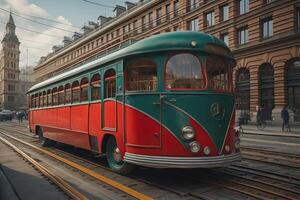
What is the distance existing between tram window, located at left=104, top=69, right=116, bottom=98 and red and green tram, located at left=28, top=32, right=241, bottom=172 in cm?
2

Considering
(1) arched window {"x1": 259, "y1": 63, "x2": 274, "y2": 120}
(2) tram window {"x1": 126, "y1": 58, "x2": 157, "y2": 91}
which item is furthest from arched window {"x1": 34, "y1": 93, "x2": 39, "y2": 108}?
(1) arched window {"x1": 259, "y1": 63, "x2": 274, "y2": 120}

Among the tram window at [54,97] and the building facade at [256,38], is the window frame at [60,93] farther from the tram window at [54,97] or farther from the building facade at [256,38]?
the building facade at [256,38]

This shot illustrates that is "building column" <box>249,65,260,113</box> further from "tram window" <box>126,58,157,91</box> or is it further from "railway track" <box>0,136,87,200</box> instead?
"tram window" <box>126,58,157,91</box>

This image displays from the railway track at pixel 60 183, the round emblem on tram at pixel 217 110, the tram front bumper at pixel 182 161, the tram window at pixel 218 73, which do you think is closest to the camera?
the railway track at pixel 60 183

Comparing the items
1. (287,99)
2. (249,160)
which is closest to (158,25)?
(287,99)

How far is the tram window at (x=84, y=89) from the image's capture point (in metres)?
10.2

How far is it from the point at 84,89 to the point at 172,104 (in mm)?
3943

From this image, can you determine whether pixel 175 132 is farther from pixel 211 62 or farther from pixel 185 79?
pixel 211 62

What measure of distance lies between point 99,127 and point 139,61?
2.35 m

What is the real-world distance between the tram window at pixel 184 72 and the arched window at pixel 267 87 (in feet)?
86.2

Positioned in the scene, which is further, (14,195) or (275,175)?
(275,175)

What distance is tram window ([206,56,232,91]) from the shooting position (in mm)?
7559

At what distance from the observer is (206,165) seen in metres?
6.90

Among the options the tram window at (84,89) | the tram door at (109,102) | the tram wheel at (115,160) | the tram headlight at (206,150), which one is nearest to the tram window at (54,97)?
the tram window at (84,89)
